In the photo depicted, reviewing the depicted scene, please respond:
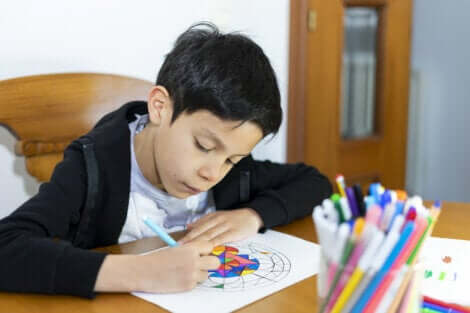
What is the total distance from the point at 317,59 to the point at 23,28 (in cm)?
109

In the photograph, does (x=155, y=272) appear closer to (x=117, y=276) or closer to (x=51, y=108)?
(x=117, y=276)

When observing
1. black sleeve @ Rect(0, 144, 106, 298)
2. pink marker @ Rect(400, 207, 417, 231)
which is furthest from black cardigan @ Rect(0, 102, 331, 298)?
pink marker @ Rect(400, 207, 417, 231)

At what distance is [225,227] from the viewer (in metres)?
0.78

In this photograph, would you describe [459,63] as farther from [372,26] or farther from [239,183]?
[239,183]

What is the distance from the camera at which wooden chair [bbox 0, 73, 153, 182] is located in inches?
38.3

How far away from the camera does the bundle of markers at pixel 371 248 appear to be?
0.36m

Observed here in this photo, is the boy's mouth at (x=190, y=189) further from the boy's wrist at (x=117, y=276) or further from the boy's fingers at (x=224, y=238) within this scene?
the boy's wrist at (x=117, y=276)

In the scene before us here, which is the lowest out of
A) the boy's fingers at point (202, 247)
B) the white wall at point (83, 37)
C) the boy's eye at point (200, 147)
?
the boy's fingers at point (202, 247)

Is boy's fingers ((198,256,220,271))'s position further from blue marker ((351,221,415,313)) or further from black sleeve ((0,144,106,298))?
blue marker ((351,221,415,313))

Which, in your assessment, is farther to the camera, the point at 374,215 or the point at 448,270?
the point at 448,270

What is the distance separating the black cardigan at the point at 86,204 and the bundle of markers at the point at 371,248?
0.98 ft

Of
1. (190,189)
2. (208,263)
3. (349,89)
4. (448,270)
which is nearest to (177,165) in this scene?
(190,189)

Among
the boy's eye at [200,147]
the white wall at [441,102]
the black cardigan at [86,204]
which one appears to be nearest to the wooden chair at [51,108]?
the black cardigan at [86,204]

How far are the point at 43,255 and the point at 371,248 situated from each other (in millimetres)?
401
